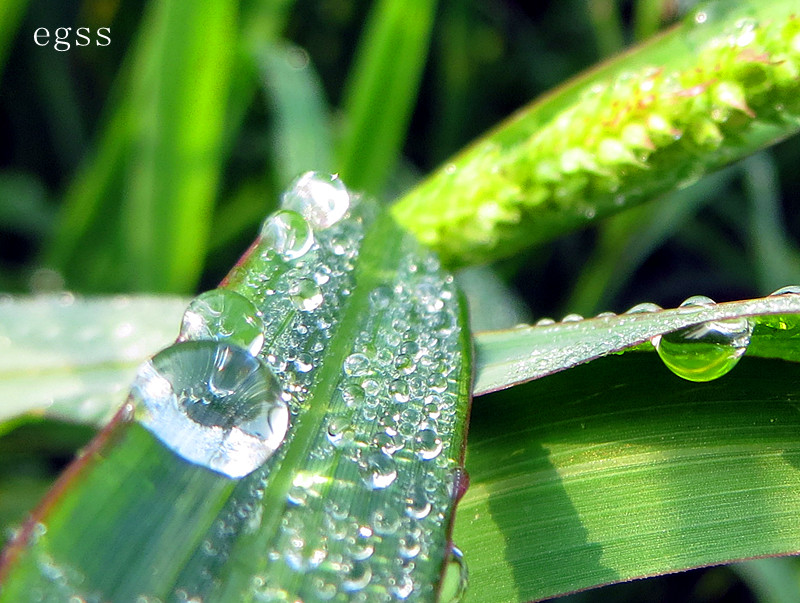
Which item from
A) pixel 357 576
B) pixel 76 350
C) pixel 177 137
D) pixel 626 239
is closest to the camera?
pixel 357 576

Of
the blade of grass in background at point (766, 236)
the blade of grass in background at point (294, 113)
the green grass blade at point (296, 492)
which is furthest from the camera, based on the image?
the blade of grass in background at point (766, 236)

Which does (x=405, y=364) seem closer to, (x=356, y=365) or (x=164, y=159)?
(x=356, y=365)

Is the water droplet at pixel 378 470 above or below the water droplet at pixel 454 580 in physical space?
above

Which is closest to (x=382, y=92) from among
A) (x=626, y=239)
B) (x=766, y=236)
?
(x=626, y=239)

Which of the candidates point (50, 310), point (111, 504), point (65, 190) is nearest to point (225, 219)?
point (65, 190)

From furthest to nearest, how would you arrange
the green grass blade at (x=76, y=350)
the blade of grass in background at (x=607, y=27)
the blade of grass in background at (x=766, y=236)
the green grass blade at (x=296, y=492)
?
the blade of grass in background at (x=607, y=27), the blade of grass in background at (x=766, y=236), the green grass blade at (x=76, y=350), the green grass blade at (x=296, y=492)

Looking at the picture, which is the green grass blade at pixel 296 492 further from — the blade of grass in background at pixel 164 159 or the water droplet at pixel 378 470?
the blade of grass in background at pixel 164 159

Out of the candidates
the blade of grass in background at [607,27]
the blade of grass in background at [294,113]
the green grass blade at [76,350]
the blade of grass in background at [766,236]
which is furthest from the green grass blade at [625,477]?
the blade of grass in background at [607,27]
